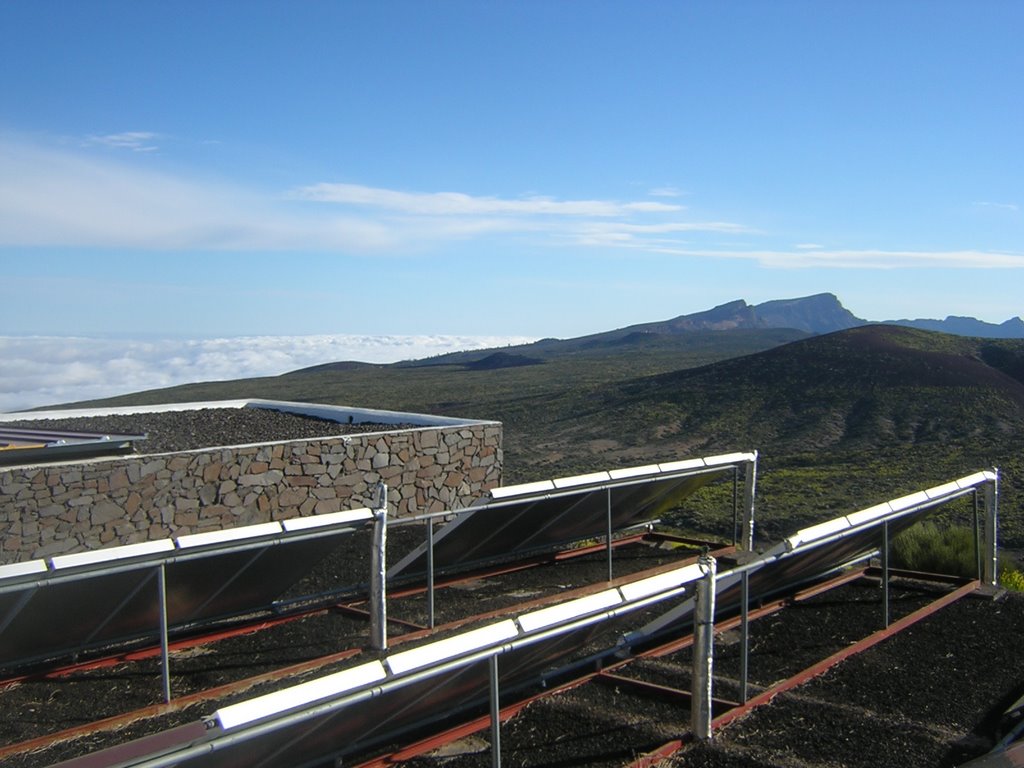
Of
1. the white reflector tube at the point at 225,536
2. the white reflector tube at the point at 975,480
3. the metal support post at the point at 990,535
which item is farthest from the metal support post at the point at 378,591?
the metal support post at the point at 990,535

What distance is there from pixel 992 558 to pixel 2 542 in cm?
1006

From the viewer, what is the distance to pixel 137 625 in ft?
23.5

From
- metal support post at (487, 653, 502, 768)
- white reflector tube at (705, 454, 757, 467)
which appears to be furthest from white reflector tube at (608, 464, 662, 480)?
metal support post at (487, 653, 502, 768)

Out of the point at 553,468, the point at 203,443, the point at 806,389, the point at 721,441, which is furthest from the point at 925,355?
the point at 203,443

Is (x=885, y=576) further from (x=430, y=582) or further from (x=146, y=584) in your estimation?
(x=146, y=584)

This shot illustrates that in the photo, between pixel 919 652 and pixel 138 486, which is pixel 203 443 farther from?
pixel 919 652

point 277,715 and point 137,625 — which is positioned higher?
point 277,715

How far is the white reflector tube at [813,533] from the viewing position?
641 centimetres

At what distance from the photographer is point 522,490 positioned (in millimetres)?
8141

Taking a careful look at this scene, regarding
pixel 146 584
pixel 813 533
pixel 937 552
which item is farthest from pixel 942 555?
pixel 146 584

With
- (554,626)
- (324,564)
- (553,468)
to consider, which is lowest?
(553,468)

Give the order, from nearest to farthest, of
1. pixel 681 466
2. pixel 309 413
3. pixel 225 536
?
pixel 225 536 < pixel 681 466 < pixel 309 413

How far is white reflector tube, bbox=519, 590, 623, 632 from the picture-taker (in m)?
4.43

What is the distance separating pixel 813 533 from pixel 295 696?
417cm
